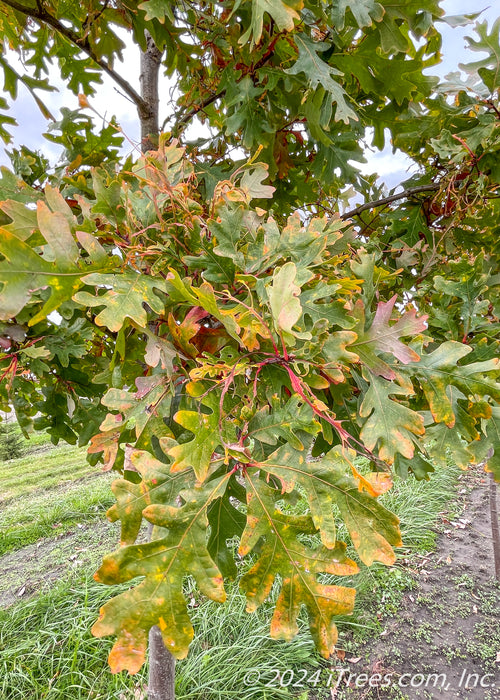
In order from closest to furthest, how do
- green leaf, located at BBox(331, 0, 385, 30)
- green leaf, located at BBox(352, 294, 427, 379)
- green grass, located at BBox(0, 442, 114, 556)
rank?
green leaf, located at BBox(352, 294, 427, 379) < green leaf, located at BBox(331, 0, 385, 30) < green grass, located at BBox(0, 442, 114, 556)

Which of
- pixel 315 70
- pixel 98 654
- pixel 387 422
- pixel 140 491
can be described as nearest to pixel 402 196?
pixel 315 70

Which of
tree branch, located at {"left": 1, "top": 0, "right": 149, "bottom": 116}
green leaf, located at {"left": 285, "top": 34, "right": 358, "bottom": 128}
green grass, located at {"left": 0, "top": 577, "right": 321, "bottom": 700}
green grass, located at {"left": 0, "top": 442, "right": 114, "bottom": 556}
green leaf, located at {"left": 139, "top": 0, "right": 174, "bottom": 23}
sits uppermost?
tree branch, located at {"left": 1, "top": 0, "right": 149, "bottom": 116}

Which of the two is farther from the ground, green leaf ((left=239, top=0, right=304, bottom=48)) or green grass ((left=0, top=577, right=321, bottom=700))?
green leaf ((left=239, top=0, right=304, bottom=48))

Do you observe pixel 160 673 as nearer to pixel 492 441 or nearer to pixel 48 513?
pixel 492 441

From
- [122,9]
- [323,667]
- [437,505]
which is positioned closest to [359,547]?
[122,9]

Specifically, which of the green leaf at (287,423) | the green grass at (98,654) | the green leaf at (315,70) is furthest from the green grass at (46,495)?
the green leaf at (315,70)

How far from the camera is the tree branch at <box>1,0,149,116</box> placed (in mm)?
1273

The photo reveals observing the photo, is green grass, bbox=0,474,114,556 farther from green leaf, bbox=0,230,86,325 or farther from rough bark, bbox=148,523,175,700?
green leaf, bbox=0,230,86,325

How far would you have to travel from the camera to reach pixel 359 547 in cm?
65

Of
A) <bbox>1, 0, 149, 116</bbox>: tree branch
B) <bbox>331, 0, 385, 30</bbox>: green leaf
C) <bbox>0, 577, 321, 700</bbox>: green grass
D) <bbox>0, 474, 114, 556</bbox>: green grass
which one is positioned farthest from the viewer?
<bbox>0, 474, 114, 556</bbox>: green grass

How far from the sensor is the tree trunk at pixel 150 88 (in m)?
1.72

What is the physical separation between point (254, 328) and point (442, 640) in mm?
3496

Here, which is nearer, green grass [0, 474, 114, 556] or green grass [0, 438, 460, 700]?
green grass [0, 438, 460, 700]

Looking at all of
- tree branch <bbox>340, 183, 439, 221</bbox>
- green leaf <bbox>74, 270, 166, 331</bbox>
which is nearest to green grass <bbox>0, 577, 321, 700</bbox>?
green leaf <bbox>74, 270, 166, 331</bbox>
